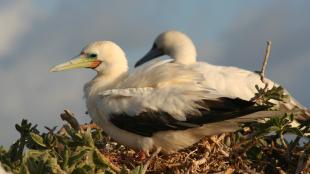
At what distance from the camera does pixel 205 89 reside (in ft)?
24.5

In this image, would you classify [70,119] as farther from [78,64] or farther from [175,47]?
[175,47]

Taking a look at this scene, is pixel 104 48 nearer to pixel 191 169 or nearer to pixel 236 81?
pixel 236 81

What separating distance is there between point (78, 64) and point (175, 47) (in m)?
1.75

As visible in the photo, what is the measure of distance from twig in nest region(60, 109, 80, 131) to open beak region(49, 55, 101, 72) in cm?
63

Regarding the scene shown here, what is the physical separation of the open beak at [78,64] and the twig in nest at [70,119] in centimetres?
63

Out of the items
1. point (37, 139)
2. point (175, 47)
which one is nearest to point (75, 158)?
point (37, 139)

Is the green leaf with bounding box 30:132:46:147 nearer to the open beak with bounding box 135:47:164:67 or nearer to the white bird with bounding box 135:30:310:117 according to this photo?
the white bird with bounding box 135:30:310:117

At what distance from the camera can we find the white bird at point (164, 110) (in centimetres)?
728

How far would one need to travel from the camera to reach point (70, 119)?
805 centimetres

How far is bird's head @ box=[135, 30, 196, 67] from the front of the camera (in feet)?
31.9

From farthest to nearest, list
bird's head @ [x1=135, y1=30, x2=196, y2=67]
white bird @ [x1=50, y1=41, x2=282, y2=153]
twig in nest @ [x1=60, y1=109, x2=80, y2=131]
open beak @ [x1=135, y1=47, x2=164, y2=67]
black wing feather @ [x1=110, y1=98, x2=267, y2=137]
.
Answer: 1. open beak @ [x1=135, y1=47, x2=164, y2=67]
2. bird's head @ [x1=135, y1=30, x2=196, y2=67]
3. twig in nest @ [x1=60, y1=109, x2=80, y2=131]
4. white bird @ [x1=50, y1=41, x2=282, y2=153]
5. black wing feather @ [x1=110, y1=98, x2=267, y2=137]

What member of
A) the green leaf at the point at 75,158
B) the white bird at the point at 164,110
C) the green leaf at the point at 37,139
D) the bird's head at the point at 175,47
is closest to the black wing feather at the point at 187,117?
the white bird at the point at 164,110

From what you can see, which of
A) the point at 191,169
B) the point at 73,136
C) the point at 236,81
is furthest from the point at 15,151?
the point at 236,81

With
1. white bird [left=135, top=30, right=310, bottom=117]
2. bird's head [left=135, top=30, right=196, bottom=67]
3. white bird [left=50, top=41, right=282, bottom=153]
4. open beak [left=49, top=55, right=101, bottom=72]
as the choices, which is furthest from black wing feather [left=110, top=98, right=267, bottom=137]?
bird's head [left=135, top=30, right=196, bottom=67]
